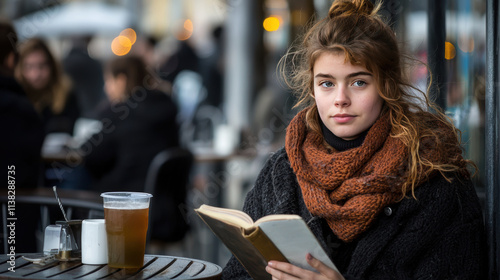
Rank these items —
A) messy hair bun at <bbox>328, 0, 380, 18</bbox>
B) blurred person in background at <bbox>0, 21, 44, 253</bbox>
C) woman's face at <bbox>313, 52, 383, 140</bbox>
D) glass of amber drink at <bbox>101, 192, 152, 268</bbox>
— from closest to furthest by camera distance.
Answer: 1. glass of amber drink at <bbox>101, 192, 152, 268</bbox>
2. woman's face at <bbox>313, 52, 383, 140</bbox>
3. messy hair bun at <bbox>328, 0, 380, 18</bbox>
4. blurred person in background at <bbox>0, 21, 44, 253</bbox>

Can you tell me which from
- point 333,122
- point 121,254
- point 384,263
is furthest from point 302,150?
point 121,254

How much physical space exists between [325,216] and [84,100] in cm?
465

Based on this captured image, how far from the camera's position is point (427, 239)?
1.53m

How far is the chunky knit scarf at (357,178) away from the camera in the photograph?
154 cm

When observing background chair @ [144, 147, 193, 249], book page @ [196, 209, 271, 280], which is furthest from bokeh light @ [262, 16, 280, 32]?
book page @ [196, 209, 271, 280]

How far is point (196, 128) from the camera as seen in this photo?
612 cm

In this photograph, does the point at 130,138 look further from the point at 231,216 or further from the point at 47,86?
the point at 231,216

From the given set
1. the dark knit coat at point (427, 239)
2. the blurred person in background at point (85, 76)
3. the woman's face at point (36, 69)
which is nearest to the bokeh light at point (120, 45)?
the blurred person in background at point (85, 76)

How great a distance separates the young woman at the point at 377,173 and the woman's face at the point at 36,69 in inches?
121

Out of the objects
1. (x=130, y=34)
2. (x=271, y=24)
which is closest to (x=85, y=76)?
(x=130, y=34)

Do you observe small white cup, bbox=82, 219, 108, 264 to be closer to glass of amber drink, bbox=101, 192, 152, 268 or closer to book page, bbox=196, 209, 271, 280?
glass of amber drink, bbox=101, 192, 152, 268

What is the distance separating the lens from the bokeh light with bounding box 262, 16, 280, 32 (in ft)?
19.7

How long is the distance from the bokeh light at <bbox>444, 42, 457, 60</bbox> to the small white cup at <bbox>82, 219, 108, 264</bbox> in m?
1.14

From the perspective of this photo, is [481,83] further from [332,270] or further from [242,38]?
[242,38]
